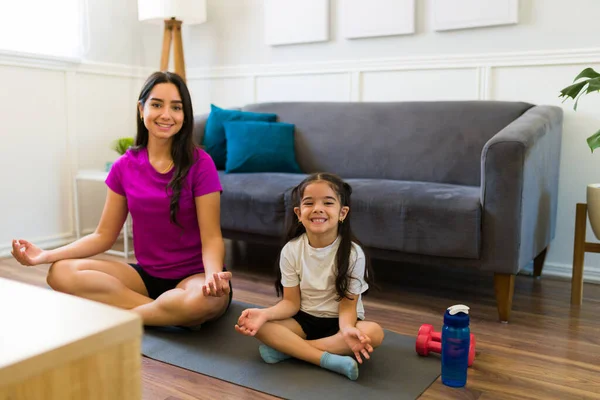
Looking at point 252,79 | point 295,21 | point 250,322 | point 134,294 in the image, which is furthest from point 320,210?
point 252,79

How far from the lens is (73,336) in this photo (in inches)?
23.2

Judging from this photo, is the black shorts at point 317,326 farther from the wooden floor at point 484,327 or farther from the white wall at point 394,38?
the white wall at point 394,38

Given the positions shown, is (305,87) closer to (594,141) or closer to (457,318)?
(594,141)

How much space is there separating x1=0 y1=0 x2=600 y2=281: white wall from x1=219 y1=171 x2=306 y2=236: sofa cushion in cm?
93

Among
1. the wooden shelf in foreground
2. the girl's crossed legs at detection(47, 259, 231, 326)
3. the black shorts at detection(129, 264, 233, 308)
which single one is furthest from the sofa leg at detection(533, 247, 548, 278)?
the wooden shelf in foreground

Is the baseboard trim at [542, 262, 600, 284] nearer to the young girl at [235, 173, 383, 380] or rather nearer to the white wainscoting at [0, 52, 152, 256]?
the young girl at [235, 173, 383, 380]

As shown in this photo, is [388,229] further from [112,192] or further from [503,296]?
[112,192]

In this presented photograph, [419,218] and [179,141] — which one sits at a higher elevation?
[179,141]

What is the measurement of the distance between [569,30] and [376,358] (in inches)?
72.5

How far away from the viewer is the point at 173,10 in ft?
10.9

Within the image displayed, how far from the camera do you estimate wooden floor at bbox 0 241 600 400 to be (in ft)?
5.10

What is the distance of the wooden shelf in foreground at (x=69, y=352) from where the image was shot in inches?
21.6

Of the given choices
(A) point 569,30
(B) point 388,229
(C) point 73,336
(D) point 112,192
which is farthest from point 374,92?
(C) point 73,336

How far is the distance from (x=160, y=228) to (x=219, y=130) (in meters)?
1.22
